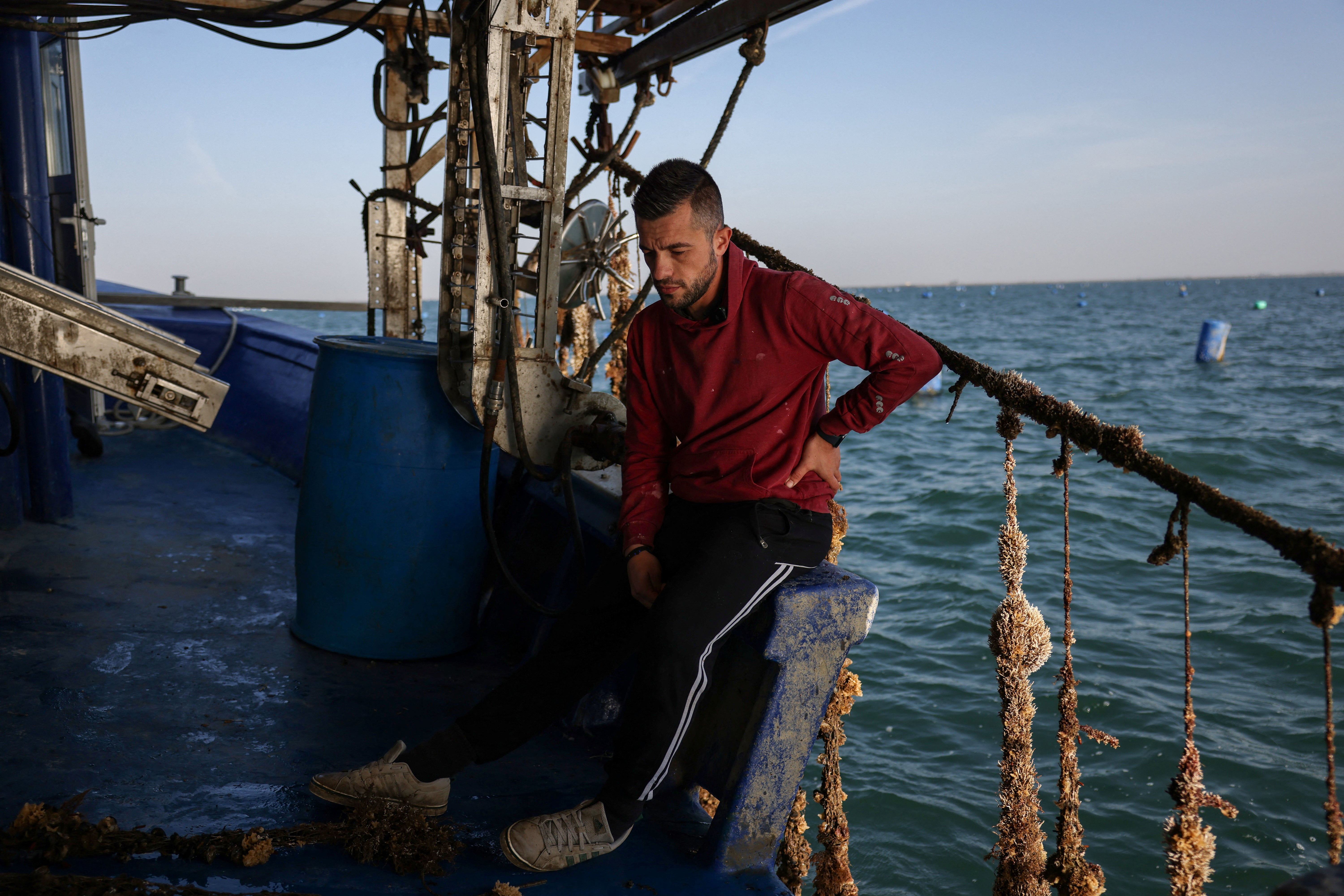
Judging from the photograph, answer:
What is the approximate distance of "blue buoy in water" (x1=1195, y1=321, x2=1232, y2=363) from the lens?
110ft

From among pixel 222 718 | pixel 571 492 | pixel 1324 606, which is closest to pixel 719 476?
pixel 571 492

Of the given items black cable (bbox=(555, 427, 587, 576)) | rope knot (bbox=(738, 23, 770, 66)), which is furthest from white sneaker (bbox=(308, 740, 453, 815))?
rope knot (bbox=(738, 23, 770, 66))

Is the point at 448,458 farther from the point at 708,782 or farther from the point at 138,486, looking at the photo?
the point at 138,486

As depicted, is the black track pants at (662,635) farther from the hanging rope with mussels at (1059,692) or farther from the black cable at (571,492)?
the hanging rope with mussels at (1059,692)

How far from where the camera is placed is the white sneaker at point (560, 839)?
2.33 meters

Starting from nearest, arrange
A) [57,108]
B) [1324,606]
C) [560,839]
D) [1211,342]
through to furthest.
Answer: [1324,606] → [560,839] → [57,108] → [1211,342]

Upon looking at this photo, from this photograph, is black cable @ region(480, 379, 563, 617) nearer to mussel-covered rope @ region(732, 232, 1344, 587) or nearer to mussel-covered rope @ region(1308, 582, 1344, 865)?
mussel-covered rope @ region(732, 232, 1344, 587)

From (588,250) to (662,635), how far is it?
3158 mm

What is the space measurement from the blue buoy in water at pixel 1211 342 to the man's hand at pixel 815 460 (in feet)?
120

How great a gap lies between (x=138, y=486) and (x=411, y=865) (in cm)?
448

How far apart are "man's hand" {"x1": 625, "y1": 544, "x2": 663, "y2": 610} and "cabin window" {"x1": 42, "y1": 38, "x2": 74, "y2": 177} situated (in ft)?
18.1

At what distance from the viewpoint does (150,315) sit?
784cm

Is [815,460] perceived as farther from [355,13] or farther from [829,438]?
[355,13]

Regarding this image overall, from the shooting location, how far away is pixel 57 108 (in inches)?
239
